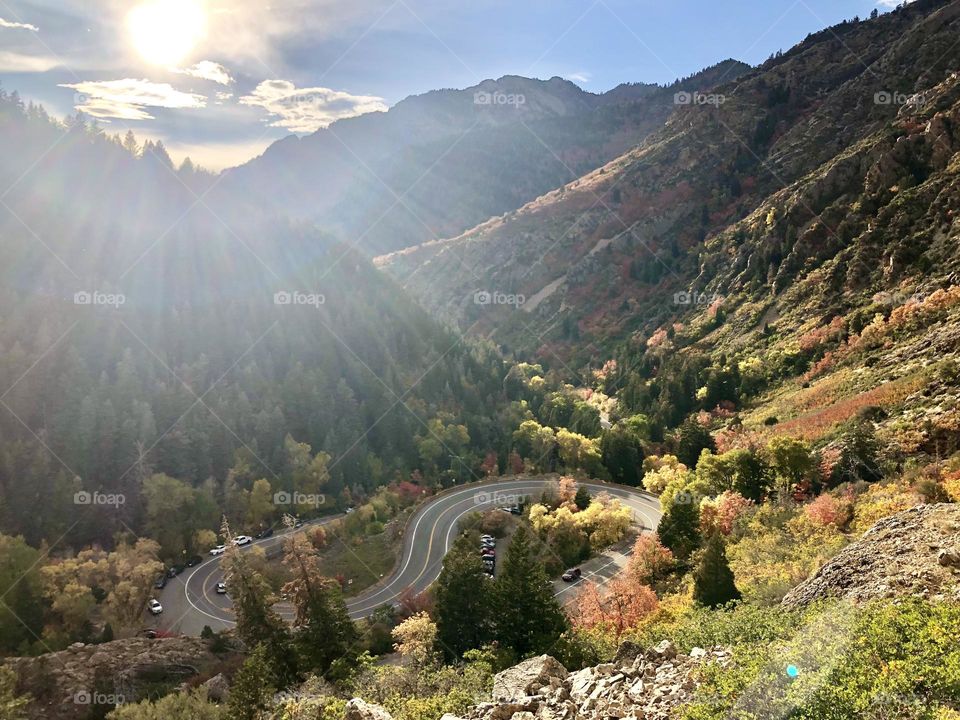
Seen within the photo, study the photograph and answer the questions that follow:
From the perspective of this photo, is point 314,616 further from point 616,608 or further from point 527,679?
point 527,679

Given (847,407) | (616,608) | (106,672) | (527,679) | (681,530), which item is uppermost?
(847,407)

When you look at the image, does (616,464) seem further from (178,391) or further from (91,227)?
(91,227)

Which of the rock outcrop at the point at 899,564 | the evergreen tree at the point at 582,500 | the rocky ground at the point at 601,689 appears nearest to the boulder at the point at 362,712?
the rocky ground at the point at 601,689

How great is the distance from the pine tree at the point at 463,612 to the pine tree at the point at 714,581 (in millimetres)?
13646

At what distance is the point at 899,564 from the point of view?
70.2ft

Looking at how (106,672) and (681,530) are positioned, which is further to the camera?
(106,672)

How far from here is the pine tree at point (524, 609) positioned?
35.9 metres

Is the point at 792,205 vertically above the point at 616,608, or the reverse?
the point at 792,205

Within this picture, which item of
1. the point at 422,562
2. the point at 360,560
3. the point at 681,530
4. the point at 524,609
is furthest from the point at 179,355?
the point at 681,530

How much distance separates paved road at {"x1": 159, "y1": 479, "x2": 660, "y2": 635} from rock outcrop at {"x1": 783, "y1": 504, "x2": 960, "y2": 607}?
1123 inches

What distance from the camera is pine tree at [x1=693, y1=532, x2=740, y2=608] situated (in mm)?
33281

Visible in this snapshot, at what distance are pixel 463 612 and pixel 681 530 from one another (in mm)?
18835

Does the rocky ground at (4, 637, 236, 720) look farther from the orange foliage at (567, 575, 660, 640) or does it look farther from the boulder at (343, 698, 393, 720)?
the orange foliage at (567, 575, 660, 640)

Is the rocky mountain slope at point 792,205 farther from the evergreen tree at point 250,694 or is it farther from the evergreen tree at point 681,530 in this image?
the evergreen tree at point 250,694
